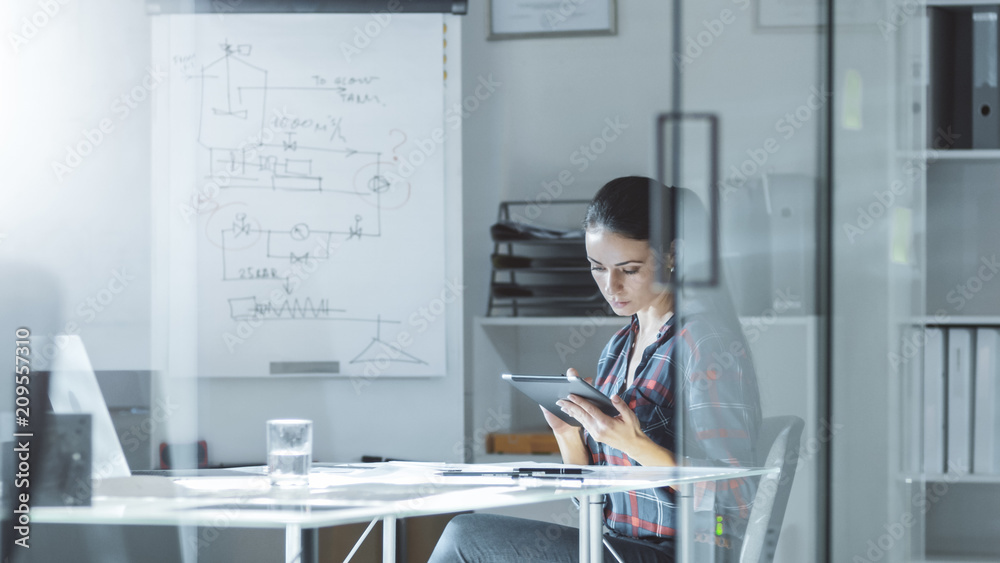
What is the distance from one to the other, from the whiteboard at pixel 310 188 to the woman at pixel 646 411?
2.25ft

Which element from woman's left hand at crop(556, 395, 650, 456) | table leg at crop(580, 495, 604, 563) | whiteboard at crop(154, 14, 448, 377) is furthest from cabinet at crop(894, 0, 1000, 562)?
whiteboard at crop(154, 14, 448, 377)

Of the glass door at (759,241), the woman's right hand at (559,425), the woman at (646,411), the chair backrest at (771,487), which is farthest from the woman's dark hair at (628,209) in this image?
the chair backrest at (771,487)

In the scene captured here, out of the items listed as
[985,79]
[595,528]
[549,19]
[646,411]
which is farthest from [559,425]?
[549,19]

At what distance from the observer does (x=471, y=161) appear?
2.57 metres

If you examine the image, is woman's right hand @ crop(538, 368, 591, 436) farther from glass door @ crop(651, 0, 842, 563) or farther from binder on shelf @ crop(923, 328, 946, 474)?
binder on shelf @ crop(923, 328, 946, 474)

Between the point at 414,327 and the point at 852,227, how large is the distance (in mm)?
1322

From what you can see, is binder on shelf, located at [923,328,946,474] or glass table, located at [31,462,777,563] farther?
binder on shelf, located at [923,328,946,474]

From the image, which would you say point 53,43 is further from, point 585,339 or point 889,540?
point 889,540

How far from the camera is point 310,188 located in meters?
2.32

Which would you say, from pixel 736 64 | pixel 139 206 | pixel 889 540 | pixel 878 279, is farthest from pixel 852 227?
pixel 139 206

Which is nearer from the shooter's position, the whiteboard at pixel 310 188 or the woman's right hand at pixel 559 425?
the woman's right hand at pixel 559 425

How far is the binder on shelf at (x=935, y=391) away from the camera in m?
1.77

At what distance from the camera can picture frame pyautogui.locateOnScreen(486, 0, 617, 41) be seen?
250cm

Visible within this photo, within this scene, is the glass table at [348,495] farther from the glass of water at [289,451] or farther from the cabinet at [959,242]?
the cabinet at [959,242]
